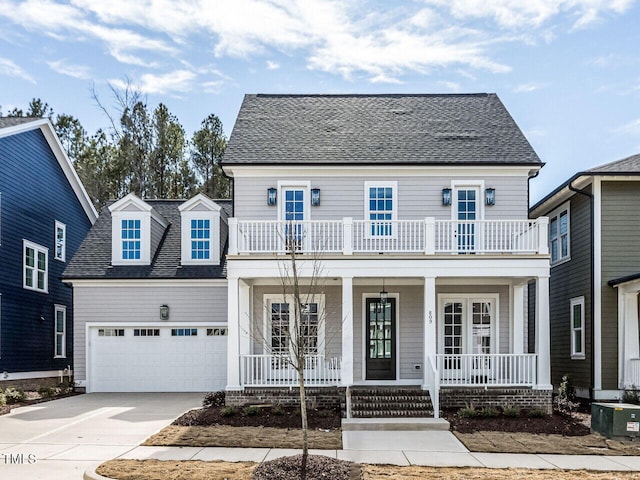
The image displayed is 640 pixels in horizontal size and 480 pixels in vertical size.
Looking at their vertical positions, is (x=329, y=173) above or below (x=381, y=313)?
above

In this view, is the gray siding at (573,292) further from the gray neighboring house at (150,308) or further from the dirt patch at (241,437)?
the gray neighboring house at (150,308)

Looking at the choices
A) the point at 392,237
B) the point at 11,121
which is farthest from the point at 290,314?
the point at 11,121

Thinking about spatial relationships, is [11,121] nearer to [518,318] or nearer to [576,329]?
[518,318]

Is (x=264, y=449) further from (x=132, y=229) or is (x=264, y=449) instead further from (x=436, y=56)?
(x=132, y=229)

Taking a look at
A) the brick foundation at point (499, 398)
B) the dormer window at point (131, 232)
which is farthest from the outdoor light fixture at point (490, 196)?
the dormer window at point (131, 232)

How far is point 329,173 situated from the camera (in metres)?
17.0

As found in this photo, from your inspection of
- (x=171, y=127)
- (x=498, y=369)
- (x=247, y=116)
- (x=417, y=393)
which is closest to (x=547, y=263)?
(x=498, y=369)

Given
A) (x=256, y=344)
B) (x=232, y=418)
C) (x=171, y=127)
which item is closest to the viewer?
(x=232, y=418)

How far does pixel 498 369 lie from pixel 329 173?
620 cm

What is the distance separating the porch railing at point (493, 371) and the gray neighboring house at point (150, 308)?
6846 mm

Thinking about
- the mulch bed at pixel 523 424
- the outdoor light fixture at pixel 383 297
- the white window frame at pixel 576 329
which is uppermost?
the outdoor light fixture at pixel 383 297

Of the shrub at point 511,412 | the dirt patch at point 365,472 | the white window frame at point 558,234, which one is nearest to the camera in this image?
the dirt patch at point 365,472

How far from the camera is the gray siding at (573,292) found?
55.1ft

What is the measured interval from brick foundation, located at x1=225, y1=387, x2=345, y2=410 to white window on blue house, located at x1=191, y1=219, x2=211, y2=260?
5915mm
